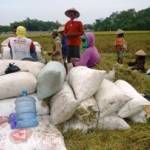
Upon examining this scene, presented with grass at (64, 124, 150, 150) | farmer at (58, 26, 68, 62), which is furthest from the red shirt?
grass at (64, 124, 150, 150)

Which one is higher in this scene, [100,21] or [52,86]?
[52,86]

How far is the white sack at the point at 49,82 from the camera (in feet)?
14.9

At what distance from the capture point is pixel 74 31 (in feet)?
23.6

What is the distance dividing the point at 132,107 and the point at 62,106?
87 centimetres

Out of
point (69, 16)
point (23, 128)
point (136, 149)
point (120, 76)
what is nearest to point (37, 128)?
point (23, 128)

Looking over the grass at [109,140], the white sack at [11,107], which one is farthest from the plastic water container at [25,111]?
the grass at [109,140]

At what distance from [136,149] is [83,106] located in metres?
0.78

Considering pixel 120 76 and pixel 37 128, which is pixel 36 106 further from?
pixel 120 76

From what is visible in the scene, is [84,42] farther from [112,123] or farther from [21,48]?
[112,123]

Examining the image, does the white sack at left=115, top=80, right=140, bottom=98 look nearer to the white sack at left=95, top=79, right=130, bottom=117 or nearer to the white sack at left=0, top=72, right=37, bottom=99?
the white sack at left=95, top=79, right=130, bottom=117

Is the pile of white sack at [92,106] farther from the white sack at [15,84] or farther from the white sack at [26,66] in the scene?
the white sack at [26,66]

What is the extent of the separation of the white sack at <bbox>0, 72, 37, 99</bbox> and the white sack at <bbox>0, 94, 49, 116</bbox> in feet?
0.24

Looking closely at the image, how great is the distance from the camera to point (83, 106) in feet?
14.9

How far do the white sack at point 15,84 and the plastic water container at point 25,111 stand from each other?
12 cm
